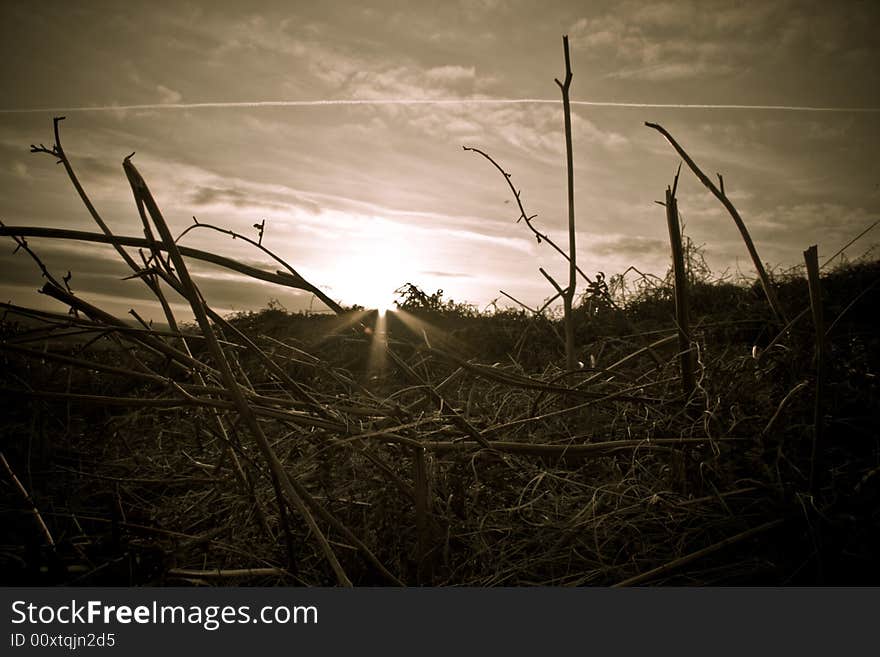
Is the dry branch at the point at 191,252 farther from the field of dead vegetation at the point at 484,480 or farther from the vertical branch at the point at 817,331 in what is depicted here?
the vertical branch at the point at 817,331

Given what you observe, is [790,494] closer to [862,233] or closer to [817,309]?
[817,309]

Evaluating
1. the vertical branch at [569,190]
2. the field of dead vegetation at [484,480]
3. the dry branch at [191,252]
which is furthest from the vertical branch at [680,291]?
the dry branch at [191,252]

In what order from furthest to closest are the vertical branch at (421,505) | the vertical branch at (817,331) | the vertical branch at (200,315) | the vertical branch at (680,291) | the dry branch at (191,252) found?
1. the vertical branch at (680,291)
2. the vertical branch at (421,505)
3. the vertical branch at (817,331)
4. the dry branch at (191,252)
5. the vertical branch at (200,315)

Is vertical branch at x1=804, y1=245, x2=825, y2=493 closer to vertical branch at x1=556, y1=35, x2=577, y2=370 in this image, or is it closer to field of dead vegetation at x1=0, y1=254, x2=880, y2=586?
field of dead vegetation at x1=0, y1=254, x2=880, y2=586

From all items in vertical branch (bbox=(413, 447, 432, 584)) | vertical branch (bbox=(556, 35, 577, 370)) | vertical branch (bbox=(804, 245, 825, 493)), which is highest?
vertical branch (bbox=(556, 35, 577, 370))

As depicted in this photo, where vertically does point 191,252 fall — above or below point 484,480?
above

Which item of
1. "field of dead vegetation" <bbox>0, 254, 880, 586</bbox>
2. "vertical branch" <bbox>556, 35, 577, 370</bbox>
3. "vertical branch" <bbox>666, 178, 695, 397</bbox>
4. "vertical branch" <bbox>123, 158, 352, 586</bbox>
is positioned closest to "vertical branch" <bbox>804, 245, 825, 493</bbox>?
"field of dead vegetation" <bbox>0, 254, 880, 586</bbox>

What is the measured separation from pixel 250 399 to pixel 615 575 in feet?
3.33

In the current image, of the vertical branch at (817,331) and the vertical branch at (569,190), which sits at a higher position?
the vertical branch at (569,190)

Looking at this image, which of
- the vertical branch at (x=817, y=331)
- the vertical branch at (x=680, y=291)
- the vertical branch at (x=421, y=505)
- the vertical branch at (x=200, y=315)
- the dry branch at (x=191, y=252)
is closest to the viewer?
the vertical branch at (x=200, y=315)

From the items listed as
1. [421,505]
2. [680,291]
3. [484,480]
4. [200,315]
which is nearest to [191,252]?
[200,315]

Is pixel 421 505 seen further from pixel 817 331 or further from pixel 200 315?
pixel 817 331

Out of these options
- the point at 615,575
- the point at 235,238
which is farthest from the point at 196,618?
the point at 615,575

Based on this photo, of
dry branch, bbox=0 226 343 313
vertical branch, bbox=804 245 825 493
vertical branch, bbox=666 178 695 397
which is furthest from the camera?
vertical branch, bbox=666 178 695 397
